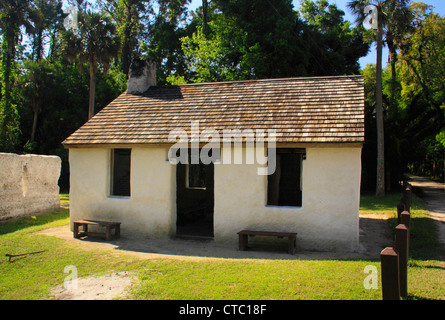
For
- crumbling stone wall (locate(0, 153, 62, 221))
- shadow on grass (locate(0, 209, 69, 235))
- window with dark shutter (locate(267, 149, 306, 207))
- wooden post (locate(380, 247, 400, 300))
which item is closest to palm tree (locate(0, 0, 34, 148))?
crumbling stone wall (locate(0, 153, 62, 221))

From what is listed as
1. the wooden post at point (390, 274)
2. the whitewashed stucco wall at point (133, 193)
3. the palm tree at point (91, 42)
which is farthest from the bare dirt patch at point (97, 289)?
the palm tree at point (91, 42)

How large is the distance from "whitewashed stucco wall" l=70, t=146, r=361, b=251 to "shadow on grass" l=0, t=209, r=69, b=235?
2027 mm

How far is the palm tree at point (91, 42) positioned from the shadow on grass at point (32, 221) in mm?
9959

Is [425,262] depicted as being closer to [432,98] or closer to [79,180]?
[79,180]

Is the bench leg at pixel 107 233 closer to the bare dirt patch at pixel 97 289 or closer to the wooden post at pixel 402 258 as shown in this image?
the bare dirt patch at pixel 97 289

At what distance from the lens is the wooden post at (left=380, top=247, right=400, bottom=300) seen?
16.4ft

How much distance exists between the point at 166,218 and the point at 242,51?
17.3m

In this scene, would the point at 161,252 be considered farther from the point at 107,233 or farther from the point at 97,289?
the point at 97,289

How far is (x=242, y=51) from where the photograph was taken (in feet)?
83.3

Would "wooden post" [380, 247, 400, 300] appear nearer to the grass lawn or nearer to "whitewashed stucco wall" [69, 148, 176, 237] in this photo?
the grass lawn

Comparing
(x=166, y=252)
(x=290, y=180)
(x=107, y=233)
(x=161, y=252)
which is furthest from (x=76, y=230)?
(x=290, y=180)
